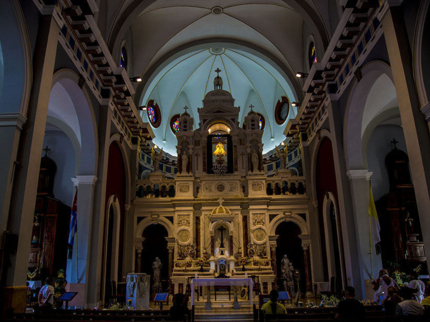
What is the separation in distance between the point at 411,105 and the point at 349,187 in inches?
182

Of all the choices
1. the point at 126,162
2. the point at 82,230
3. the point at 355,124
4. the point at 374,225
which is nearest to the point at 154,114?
the point at 126,162

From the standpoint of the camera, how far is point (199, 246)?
54.2 ft

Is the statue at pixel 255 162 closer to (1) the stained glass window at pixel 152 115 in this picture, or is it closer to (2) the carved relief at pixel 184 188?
(2) the carved relief at pixel 184 188

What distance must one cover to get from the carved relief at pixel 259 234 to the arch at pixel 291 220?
0.44 meters

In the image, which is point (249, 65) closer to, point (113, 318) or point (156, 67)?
point (156, 67)

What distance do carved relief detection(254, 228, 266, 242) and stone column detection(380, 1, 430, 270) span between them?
31.3ft

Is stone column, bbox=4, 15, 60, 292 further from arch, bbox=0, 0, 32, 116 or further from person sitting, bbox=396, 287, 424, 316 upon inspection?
person sitting, bbox=396, 287, 424, 316

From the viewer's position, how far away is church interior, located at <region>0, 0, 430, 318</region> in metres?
7.70

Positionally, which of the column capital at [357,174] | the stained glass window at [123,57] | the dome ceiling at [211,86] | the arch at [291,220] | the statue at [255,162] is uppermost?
the dome ceiling at [211,86]

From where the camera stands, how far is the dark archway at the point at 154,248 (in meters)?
17.8

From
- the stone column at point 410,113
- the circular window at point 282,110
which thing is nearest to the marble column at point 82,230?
the stone column at point 410,113

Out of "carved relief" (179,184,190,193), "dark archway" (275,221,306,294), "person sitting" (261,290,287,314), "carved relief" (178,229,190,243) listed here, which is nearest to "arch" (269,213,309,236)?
"dark archway" (275,221,306,294)

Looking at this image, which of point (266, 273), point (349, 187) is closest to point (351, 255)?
point (349, 187)

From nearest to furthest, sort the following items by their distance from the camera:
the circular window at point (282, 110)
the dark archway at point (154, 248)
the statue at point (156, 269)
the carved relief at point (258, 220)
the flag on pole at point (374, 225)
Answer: the flag on pole at point (374, 225)
the statue at point (156, 269)
the carved relief at point (258, 220)
the dark archway at point (154, 248)
the circular window at point (282, 110)
